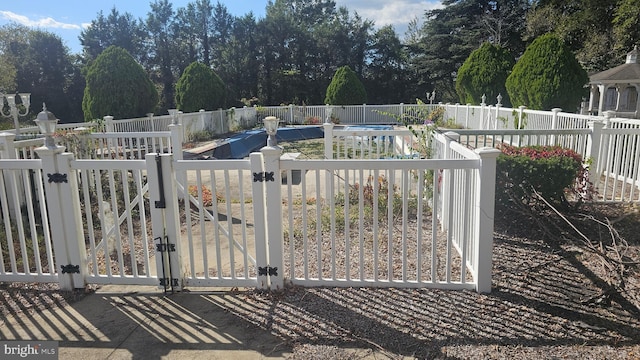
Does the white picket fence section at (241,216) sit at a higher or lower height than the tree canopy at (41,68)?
lower

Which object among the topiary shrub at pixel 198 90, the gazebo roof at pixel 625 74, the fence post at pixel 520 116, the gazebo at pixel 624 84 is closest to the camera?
the fence post at pixel 520 116

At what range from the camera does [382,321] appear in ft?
8.94

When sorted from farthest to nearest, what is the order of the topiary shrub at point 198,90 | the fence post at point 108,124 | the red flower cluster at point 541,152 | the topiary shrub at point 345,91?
the topiary shrub at point 345,91, the topiary shrub at point 198,90, the fence post at point 108,124, the red flower cluster at point 541,152

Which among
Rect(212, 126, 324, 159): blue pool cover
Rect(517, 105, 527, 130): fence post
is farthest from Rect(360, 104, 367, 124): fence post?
Rect(517, 105, 527, 130): fence post

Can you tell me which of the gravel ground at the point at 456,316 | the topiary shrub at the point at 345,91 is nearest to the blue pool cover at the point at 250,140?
the topiary shrub at the point at 345,91

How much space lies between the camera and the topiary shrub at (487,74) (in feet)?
56.7

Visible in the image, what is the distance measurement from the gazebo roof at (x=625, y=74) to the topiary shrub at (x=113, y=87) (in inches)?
608

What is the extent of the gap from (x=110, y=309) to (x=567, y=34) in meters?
20.3

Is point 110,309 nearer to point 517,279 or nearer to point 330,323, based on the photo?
point 330,323

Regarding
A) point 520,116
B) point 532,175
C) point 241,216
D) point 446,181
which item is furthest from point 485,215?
point 520,116

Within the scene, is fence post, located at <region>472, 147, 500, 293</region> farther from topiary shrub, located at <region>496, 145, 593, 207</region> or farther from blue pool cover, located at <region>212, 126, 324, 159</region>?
blue pool cover, located at <region>212, 126, 324, 159</region>

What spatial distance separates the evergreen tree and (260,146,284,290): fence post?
36.4 feet

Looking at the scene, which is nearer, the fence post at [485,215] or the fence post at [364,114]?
the fence post at [485,215]

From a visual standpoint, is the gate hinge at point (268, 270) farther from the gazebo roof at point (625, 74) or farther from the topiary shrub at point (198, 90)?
the topiary shrub at point (198, 90)
